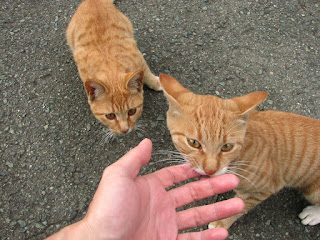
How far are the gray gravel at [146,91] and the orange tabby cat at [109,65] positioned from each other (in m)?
0.51

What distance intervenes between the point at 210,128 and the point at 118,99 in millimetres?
1207

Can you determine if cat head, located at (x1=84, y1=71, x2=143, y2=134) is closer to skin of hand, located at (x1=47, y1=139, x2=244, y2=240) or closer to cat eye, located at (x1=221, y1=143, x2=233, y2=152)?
skin of hand, located at (x1=47, y1=139, x2=244, y2=240)

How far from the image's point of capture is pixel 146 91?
399 cm

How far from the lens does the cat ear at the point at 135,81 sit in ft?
9.47

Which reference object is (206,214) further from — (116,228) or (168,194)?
(116,228)

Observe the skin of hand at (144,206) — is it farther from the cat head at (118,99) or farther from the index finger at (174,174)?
the cat head at (118,99)

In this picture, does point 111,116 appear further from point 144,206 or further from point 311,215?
point 311,215

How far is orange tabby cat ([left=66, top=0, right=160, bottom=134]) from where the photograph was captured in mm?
3008

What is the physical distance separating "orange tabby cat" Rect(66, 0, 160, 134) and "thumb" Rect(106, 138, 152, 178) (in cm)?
92

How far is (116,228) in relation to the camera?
1971 millimetres

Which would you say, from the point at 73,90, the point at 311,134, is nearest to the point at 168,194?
the point at 311,134

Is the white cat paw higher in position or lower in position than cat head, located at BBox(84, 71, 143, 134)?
lower

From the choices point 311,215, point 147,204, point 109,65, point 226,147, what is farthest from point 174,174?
point 311,215

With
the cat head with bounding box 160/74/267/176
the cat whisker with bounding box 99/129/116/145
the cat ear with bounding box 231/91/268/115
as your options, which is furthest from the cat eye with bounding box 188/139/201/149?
the cat whisker with bounding box 99/129/116/145
